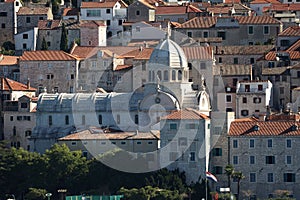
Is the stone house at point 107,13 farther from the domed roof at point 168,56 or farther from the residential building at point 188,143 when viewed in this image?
the residential building at point 188,143

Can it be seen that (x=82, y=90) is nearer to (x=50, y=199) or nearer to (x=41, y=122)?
(x=41, y=122)

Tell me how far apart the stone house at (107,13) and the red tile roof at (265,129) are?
3135 cm

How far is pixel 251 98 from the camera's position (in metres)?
125

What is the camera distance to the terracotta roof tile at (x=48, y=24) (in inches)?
5605

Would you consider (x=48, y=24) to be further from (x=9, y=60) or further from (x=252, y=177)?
(x=252, y=177)

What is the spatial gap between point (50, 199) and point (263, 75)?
22126 mm

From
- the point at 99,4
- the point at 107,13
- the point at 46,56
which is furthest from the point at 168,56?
the point at 99,4

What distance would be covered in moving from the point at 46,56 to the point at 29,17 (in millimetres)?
14974

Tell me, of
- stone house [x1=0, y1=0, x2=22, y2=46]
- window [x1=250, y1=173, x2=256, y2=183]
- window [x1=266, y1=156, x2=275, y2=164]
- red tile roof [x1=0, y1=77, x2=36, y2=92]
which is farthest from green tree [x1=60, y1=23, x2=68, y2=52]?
window [x1=266, y1=156, x2=275, y2=164]

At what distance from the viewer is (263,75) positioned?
128875mm

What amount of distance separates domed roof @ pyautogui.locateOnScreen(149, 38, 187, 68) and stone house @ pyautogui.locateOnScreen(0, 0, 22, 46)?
87.4 ft

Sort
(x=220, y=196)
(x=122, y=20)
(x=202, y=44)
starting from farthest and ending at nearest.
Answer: (x=122, y=20) → (x=202, y=44) → (x=220, y=196)

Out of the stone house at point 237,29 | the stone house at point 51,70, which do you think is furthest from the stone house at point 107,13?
the stone house at point 51,70

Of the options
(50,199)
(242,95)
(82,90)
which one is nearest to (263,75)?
(242,95)
